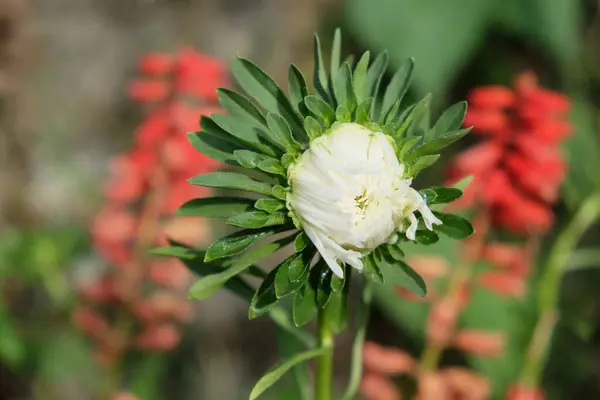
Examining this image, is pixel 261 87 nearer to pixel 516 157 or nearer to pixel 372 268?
pixel 372 268

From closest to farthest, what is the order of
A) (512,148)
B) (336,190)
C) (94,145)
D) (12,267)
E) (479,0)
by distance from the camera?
(336,190) < (512,148) < (12,267) < (479,0) < (94,145)

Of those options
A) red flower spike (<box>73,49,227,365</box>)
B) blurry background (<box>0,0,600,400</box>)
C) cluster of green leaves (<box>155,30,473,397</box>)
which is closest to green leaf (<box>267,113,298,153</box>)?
cluster of green leaves (<box>155,30,473,397</box>)

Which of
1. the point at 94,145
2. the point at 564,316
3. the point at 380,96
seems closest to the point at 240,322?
the point at 94,145

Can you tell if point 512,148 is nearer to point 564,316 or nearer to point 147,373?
point 564,316

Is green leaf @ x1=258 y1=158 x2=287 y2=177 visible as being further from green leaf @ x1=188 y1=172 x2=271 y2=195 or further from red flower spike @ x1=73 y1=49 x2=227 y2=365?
red flower spike @ x1=73 y1=49 x2=227 y2=365

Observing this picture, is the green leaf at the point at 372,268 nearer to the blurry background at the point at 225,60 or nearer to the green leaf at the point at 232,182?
the green leaf at the point at 232,182

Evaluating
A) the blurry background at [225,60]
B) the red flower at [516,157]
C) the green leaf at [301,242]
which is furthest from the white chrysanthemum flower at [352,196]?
the blurry background at [225,60]

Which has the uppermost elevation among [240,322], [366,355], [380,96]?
[380,96]
